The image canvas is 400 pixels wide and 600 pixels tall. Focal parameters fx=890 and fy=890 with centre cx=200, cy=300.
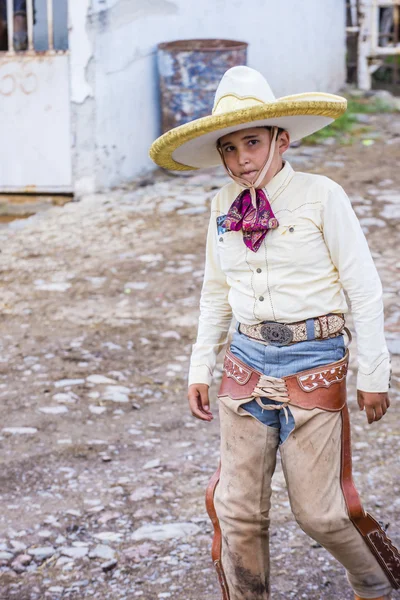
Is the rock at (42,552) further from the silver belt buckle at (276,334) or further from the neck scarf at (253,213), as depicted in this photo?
the neck scarf at (253,213)

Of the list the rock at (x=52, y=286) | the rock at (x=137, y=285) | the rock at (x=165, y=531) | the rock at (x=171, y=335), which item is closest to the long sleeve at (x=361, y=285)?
the rock at (x=165, y=531)

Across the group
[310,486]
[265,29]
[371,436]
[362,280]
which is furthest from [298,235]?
[265,29]

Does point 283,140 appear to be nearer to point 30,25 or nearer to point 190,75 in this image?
point 190,75

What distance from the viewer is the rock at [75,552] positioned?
338cm

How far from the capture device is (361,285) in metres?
2.56

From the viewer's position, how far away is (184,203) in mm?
8102

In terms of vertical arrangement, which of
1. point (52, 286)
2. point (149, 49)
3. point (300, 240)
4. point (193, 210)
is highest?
point (149, 49)

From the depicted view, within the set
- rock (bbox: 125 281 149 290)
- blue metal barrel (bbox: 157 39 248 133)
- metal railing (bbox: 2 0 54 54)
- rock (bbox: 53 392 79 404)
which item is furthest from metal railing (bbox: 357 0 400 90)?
rock (bbox: 53 392 79 404)

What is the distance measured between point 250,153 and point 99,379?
259cm

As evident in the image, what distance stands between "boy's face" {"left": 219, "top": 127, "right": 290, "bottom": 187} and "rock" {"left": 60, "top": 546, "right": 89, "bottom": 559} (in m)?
1.61

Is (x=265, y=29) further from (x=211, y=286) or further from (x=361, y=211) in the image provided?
Answer: (x=211, y=286)

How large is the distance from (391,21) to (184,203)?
675 cm

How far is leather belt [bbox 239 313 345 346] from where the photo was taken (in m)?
2.62

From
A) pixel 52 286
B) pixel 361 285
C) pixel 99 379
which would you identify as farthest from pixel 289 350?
pixel 52 286
